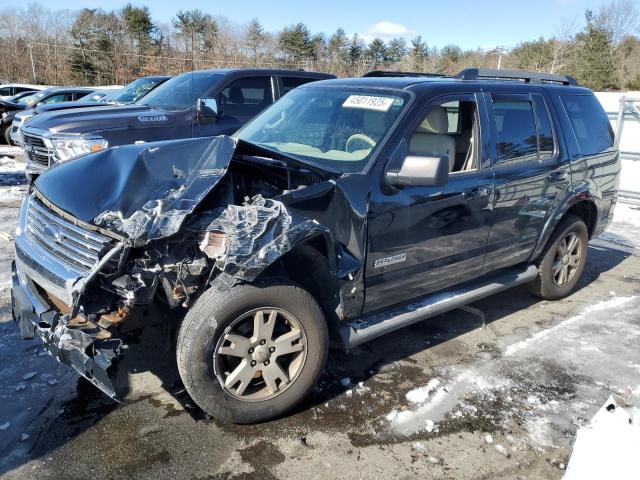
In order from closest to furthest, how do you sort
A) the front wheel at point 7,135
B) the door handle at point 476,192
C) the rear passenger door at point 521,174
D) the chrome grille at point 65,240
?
the chrome grille at point 65,240
the door handle at point 476,192
the rear passenger door at point 521,174
the front wheel at point 7,135

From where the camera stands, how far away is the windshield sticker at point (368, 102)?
3.69 metres

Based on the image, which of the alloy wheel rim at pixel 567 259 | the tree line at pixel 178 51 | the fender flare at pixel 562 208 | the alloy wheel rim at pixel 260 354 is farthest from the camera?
the tree line at pixel 178 51

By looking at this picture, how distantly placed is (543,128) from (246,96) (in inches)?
180

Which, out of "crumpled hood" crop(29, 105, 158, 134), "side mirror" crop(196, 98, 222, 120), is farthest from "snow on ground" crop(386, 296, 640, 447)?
"crumpled hood" crop(29, 105, 158, 134)

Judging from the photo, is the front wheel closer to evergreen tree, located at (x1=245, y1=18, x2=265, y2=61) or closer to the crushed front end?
the crushed front end

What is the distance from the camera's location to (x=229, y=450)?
9.46 ft

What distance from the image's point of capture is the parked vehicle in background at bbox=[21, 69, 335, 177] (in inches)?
265

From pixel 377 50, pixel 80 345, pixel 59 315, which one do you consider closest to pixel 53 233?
pixel 59 315

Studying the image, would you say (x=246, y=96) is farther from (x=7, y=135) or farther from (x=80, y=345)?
(x=7, y=135)

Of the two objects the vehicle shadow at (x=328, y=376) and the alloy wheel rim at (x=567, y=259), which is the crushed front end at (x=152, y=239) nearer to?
the vehicle shadow at (x=328, y=376)

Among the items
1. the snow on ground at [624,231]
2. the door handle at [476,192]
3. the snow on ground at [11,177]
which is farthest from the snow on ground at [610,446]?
the snow on ground at [11,177]

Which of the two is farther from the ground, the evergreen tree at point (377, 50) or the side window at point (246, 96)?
the evergreen tree at point (377, 50)

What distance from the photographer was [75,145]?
6.66 m

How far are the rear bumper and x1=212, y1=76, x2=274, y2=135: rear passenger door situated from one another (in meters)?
4.79
